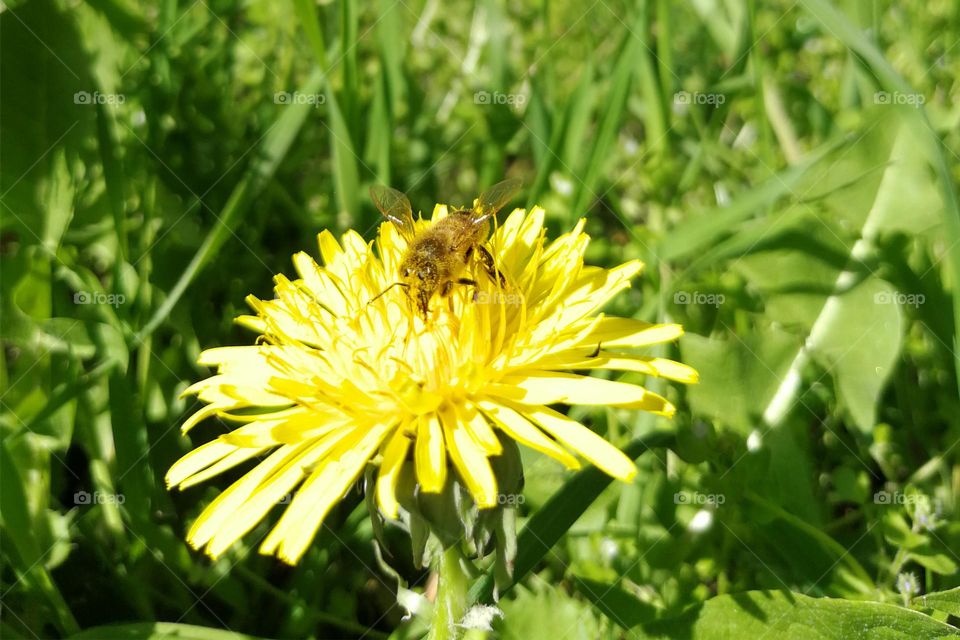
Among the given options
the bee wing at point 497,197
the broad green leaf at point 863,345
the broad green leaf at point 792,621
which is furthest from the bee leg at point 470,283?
the broad green leaf at point 863,345

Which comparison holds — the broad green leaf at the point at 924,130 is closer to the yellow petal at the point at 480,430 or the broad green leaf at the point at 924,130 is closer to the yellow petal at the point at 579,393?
the yellow petal at the point at 579,393

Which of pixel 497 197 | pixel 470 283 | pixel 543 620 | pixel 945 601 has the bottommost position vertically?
pixel 543 620

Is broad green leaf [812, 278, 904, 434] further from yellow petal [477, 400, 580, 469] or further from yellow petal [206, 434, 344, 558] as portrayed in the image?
yellow petal [206, 434, 344, 558]

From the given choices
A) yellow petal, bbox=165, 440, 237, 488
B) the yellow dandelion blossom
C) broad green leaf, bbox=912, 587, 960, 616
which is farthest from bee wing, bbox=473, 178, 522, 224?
broad green leaf, bbox=912, 587, 960, 616

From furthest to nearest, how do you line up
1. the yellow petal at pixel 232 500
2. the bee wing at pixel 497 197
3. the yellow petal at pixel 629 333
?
the bee wing at pixel 497 197, the yellow petal at pixel 629 333, the yellow petal at pixel 232 500

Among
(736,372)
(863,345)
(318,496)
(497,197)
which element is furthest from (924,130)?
(318,496)

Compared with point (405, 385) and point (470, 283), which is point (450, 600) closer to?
point (405, 385)

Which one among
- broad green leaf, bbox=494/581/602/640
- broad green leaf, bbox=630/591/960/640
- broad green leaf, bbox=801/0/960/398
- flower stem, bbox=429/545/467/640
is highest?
broad green leaf, bbox=801/0/960/398
